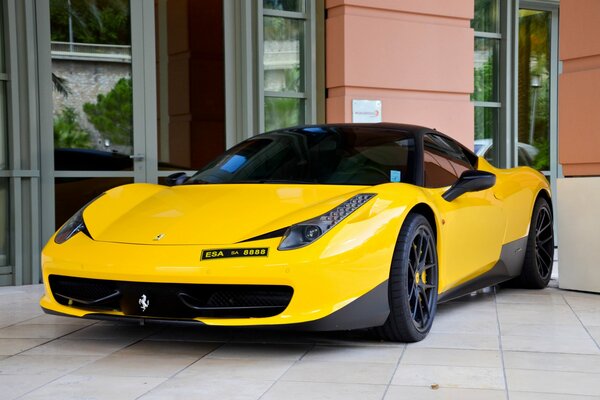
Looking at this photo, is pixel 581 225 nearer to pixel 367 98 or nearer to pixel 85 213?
pixel 367 98

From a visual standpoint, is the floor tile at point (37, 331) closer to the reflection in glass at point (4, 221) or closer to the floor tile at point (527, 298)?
the reflection in glass at point (4, 221)

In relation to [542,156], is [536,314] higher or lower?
lower

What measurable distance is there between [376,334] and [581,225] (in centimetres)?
276

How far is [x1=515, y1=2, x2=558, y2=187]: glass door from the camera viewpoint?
1112cm

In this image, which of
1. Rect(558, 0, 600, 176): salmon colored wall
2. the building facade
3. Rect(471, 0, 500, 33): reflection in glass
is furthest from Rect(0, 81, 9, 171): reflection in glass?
Rect(471, 0, 500, 33): reflection in glass

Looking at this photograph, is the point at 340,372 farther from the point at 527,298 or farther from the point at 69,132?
the point at 69,132

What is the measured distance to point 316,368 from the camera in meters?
4.25

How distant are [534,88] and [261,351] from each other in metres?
7.59

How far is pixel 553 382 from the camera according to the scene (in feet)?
13.1

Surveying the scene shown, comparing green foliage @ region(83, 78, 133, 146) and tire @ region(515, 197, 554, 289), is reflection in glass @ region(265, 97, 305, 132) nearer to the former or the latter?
green foliage @ region(83, 78, 133, 146)

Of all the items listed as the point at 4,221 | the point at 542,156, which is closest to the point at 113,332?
the point at 4,221

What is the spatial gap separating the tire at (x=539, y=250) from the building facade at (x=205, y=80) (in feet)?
1.37

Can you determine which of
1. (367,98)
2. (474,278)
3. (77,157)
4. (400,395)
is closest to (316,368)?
(400,395)

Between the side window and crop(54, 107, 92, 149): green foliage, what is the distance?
11.1 feet
